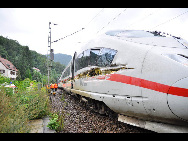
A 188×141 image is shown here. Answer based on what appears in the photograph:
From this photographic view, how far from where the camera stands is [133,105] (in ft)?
9.68

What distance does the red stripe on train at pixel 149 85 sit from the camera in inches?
89.8

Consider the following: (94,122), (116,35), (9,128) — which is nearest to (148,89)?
(116,35)

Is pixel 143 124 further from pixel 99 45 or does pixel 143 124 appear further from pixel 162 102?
pixel 99 45

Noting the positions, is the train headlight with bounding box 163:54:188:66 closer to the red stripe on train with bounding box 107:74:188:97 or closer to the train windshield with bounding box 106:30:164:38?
the red stripe on train with bounding box 107:74:188:97

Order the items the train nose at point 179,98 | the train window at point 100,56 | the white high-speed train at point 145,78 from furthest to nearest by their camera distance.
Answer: the train window at point 100,56 → the white high-speed train at point 145,78 → the train nose at point 179,98

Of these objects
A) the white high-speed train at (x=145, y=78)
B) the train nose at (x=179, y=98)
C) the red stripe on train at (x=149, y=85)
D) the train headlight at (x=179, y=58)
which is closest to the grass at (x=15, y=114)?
the white high-speed train at (x=145, y=78)

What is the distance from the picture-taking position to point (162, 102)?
248 cm

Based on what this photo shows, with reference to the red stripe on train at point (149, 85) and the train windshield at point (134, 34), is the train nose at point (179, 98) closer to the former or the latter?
the red stripe on train at point (149, 85)

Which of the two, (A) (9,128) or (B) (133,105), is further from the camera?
(B) (133,105)

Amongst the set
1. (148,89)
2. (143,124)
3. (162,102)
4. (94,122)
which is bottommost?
(94,122)

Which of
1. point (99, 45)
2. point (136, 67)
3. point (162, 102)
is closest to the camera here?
point (162, 102)
